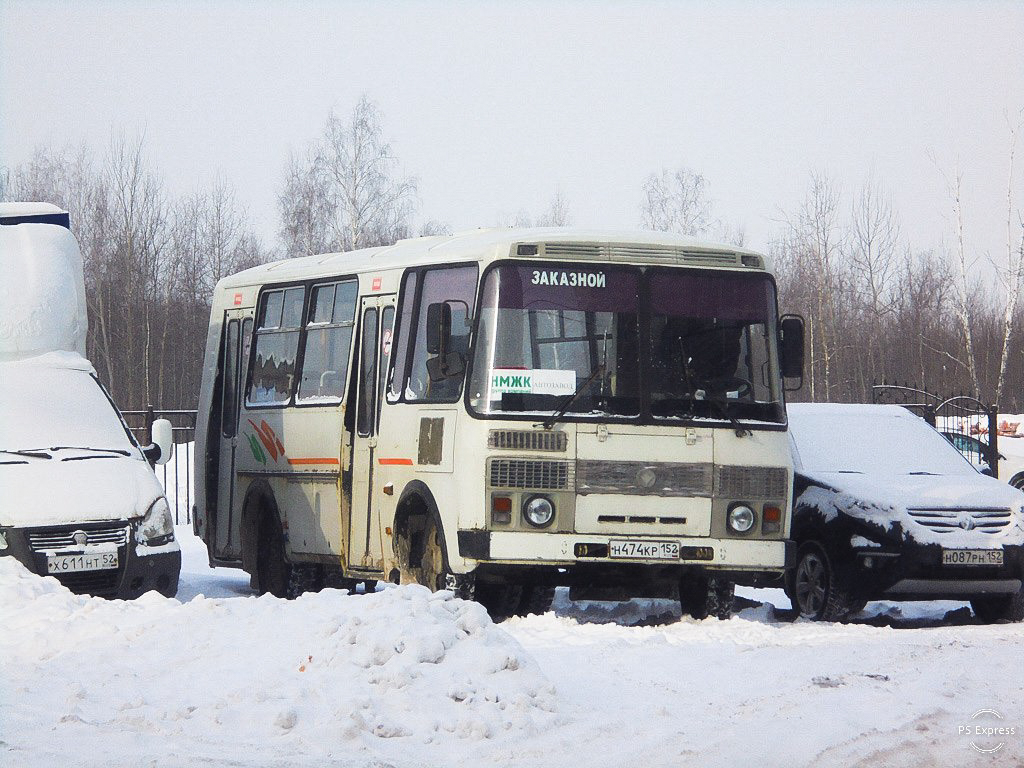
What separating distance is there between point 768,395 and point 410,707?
518 centimetres

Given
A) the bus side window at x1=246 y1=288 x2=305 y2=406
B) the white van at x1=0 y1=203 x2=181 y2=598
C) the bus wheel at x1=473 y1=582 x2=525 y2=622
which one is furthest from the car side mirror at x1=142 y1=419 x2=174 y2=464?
the bus wheel at x1=473 y1=582 x2=525 y2=622

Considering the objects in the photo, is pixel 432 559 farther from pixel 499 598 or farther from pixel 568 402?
pixel 568 402

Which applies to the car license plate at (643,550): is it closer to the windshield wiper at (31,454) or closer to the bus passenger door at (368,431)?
the bus passenger door at (368,431)

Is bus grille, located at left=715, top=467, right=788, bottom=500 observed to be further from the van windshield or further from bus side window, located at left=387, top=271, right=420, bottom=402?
the van windshield

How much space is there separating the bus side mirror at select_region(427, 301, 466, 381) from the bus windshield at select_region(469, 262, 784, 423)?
0.65 ft

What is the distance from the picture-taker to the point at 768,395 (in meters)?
12.0

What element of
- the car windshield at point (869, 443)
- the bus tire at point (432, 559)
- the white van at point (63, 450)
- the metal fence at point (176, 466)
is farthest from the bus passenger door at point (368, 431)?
the metal fence at point (176, 466)

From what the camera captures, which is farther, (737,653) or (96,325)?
(96,325)

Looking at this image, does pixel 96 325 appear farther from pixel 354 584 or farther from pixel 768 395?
pixel 768 395

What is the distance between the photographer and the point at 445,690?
8.01 m

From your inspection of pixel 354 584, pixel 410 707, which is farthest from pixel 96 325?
pixel 410 707

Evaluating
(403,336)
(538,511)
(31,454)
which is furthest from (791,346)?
(31,454)

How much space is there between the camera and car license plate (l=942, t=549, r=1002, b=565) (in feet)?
42.2

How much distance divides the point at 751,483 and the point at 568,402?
5.25ft
